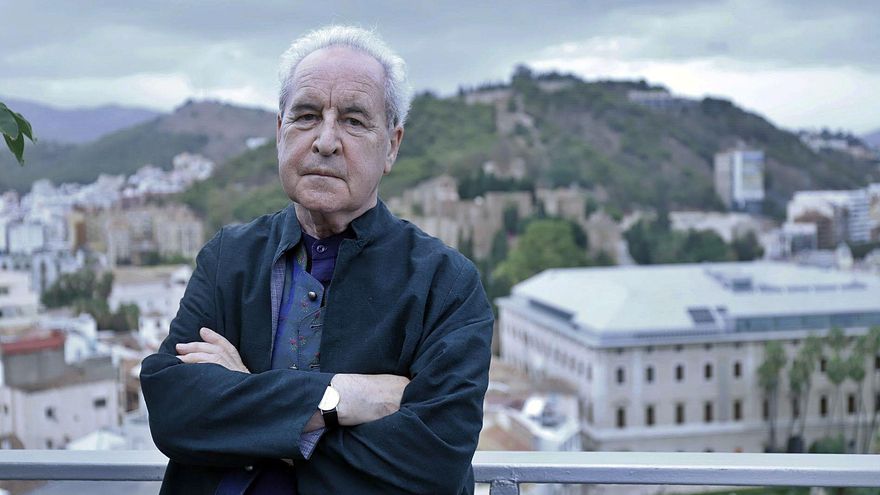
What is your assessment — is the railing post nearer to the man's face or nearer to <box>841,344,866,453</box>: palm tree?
the man's face

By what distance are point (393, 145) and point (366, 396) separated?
0.80 ft

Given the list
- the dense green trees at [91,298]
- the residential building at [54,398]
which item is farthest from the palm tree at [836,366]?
the dense green trees at [91,298]

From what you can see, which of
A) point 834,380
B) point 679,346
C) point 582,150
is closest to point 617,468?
point 679,346

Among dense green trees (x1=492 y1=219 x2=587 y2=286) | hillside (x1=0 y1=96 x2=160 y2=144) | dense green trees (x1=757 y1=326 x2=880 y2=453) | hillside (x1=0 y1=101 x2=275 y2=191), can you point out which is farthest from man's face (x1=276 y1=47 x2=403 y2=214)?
hillside (x1=0 y1=96 x2=160 y2=144)

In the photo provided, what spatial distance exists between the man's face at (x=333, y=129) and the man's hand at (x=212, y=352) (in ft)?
0.46

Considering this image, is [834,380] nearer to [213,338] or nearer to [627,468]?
[627,468]

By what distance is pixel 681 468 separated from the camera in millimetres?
922

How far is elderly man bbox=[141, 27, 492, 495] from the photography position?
72 centimetres

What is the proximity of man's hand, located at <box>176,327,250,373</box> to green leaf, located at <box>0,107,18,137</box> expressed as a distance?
245 millimetres

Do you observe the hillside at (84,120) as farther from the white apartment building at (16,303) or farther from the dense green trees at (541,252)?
the dense green trees at (541,252)

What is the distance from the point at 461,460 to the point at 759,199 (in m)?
44.4

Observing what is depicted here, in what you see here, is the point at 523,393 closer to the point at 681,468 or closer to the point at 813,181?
the point at 681,468

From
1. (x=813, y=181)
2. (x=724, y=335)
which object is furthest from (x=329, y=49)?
(x=813, y=181)

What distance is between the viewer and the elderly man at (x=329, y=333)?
72 centimetres
